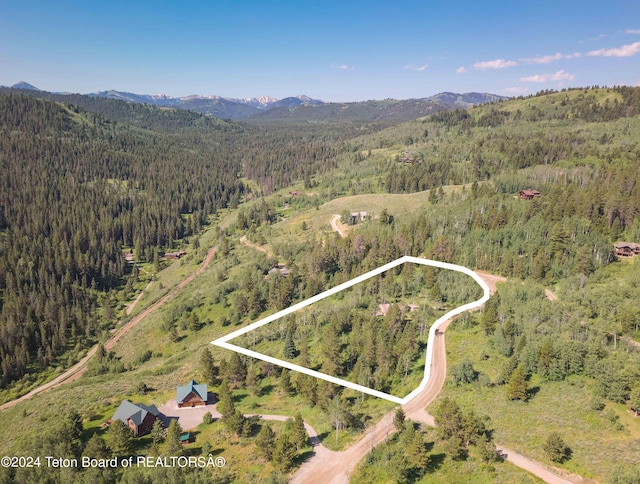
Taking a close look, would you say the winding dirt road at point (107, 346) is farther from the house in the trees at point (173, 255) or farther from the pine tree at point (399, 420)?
the pine tree at point (399, 420)

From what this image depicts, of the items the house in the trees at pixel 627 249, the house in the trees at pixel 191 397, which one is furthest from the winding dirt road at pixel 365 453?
the house in the trees at pixel 627 249

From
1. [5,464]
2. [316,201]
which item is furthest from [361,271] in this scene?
[316,201]

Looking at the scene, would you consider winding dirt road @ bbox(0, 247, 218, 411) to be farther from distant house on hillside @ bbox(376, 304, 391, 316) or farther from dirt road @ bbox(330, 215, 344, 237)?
distant house on hillside @ bbox(376, 304, 391, 316)

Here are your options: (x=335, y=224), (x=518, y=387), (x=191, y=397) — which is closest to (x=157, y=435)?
(x=191, y=397)

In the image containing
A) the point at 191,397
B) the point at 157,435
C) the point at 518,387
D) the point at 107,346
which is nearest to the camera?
the point at 157,435

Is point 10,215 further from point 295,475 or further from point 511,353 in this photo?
point 511,353

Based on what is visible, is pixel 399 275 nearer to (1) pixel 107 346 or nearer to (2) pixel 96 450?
(2) pixel 96 450
